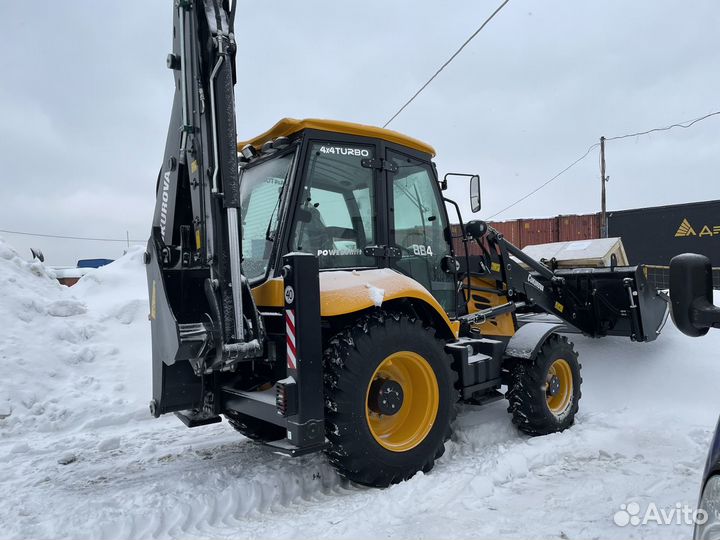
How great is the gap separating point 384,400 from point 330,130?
2.04m

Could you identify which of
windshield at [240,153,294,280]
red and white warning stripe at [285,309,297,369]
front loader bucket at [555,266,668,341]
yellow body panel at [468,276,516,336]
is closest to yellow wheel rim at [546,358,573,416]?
yellow body panel at [468,276,516,336]

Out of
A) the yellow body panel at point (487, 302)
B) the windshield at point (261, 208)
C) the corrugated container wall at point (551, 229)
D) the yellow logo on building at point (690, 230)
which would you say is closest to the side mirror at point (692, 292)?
the windshield at point (261, 208)

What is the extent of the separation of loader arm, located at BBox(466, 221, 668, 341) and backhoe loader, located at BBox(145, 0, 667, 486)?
61 centimetres

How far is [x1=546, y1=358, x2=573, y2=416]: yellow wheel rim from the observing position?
4.98 meters

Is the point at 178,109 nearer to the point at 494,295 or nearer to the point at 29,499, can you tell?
the point at 29,499

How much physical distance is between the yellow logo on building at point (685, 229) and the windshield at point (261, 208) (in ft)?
48.9

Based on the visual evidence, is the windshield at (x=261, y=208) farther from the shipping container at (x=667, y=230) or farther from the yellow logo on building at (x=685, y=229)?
the yellow logo on building at (x=685, y=229)

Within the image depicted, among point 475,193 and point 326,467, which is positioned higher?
point 475,193

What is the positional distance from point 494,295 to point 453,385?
1.65 meters

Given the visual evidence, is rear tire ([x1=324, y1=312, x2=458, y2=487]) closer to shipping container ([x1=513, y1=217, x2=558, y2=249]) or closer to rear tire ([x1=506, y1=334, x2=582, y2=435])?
rear tire ([x1=506, y1=334, x2=582, y2=435])

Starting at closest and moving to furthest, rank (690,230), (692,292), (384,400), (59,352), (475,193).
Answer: (692,292) → (384,400) → (475,193) → (59,352) → (690,230)

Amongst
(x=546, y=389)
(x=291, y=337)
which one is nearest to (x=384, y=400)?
(x=291, y=337)

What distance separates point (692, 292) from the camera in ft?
5.90

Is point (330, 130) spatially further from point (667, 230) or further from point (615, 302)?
point (667, 230)
